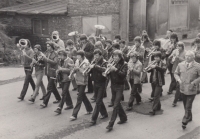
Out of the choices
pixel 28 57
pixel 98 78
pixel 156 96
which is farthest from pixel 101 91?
pixel 28 57

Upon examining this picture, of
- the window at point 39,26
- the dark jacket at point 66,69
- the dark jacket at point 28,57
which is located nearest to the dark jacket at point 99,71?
the dark jacket at point 66,69

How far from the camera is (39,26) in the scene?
1941 centimetres

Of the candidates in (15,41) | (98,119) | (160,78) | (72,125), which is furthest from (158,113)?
(15,41)

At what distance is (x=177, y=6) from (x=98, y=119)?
1482 centimetres

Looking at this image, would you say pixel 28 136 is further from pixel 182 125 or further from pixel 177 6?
pixel 177 6

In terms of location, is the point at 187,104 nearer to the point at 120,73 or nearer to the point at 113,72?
the point at 120,73

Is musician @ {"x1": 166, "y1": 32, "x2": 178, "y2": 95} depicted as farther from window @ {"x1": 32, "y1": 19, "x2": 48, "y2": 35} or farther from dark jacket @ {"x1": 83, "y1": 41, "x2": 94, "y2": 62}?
window @ {"x1": 32, "y1": 19, "x2": 48, "y2": 35}

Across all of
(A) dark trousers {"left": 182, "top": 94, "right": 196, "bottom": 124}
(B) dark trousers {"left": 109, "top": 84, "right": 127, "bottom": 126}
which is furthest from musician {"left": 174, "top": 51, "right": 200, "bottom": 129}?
(B) dark trousers {"left": 109, "top": 84, "right": 127, "bottom": 126}

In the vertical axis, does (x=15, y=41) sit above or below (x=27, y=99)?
above

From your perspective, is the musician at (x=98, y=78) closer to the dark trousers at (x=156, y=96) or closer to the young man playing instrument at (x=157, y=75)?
the young man playing instrument at (x=157, y=75)

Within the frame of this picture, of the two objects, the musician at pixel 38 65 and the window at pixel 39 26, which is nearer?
the musician at pixel 38 65

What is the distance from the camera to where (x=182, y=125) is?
7.88 m

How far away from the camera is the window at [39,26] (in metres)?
19.1

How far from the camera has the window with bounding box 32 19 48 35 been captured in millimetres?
19062
